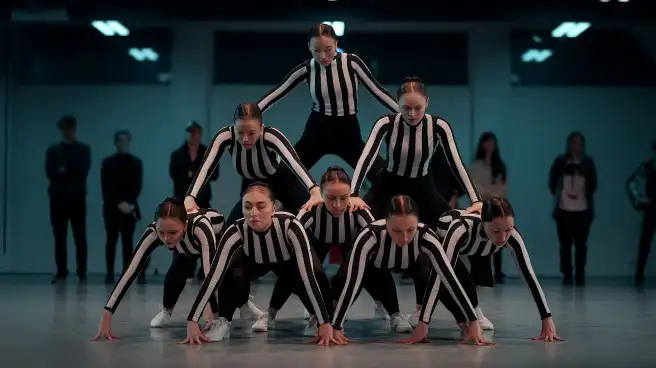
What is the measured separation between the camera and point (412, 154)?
534 centimetres

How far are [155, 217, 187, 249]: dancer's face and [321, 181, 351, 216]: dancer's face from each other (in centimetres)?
72

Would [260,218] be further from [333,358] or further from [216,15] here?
[216,15]

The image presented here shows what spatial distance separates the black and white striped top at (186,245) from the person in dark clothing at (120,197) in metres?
3.51

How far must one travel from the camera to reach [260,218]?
484 cm

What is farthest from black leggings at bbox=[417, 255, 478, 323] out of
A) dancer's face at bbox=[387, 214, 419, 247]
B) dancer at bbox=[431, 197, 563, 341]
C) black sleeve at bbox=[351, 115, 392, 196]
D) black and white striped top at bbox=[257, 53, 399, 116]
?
black and white striped top at bbox=[257, 53, 399, 116]

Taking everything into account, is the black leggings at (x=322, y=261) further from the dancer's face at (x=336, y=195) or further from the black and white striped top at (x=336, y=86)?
the black and white striped top at (x=336, y=86)

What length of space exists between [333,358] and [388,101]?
1.94 metres

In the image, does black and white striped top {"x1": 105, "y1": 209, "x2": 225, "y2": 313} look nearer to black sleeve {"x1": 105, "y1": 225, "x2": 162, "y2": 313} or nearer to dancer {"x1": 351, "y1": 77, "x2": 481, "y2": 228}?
black sleeve {"x1": 105, "y1": 225, "x2": 162, "y2": 313}

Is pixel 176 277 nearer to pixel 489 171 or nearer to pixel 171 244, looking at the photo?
pixel 171 244

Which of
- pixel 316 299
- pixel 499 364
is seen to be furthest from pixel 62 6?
pixel 499 364

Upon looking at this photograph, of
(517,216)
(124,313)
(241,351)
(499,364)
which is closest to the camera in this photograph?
(499,364)

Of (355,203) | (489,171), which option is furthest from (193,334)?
(489,171)

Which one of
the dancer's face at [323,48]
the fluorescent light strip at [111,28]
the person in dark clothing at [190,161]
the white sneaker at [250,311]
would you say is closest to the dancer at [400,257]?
the white sneaker at [250,311]

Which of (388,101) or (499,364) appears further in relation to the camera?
(388,101)
